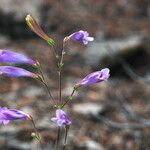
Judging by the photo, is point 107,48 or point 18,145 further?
point 107,48

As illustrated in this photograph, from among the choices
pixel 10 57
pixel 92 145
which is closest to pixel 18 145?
pixel 92 145

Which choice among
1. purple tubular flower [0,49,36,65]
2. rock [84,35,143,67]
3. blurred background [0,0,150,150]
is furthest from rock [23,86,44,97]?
purple tubular flower [0,49,36,65]

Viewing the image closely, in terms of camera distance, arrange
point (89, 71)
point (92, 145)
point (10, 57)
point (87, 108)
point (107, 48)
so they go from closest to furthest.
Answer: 1. point (10, 57)
2. point (92, 145)
3. point (87, 108)
4. point (107, 48)
5. point (89, 71)

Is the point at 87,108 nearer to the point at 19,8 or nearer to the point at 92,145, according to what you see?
the point at 92,145

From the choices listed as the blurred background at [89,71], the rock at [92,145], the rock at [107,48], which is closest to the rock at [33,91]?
the blurred background at [89,71]

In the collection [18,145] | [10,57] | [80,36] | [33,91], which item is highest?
[33,91]

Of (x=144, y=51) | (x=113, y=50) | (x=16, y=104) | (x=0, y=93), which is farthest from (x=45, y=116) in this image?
(x=144, y=51)
